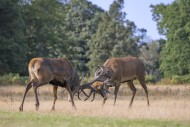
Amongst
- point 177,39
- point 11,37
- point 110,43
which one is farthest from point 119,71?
point 110,43

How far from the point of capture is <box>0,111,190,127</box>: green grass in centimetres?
1205

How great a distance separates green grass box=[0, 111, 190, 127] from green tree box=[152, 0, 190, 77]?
157ft

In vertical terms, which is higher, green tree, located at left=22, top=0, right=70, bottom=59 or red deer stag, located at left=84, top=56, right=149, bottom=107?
green tree, located at left=22, top=0, right=70, bottom=59

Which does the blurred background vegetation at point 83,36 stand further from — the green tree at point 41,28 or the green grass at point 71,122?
the green grass at point 71,122

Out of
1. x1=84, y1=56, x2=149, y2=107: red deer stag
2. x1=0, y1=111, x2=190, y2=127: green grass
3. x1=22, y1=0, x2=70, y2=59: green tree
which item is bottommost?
x1=0, y1=111, x2=190, y2=127: green grass

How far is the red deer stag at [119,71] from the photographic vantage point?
20.3 m

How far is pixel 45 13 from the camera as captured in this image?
56.2 metres

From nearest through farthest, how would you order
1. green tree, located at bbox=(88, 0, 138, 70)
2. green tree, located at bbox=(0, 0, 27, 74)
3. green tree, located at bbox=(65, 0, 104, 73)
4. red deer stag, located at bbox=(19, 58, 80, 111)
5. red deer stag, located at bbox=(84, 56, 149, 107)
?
red deer stag, located at bbox=(19, 58, 80, 111) < red deer stag, located at bbox=(84, 56, 149, 107) < green tree, located at bbox=(0, 0, 27, 74) < green tree, located at bbox=(88, 0, 138, 70) < green tree, located at bbox=(65, 0, 104, 73)

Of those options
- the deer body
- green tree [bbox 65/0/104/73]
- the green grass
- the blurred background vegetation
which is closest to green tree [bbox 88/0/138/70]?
the blurred background vegetation

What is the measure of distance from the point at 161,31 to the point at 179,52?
9.21 m

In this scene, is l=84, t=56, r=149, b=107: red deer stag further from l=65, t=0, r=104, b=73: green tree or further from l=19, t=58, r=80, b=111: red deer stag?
l=65, t=0, r=104, b=73: green tree

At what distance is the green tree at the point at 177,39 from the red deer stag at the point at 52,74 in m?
43.2

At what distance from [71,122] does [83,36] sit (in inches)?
2656

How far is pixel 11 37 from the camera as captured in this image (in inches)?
1778
